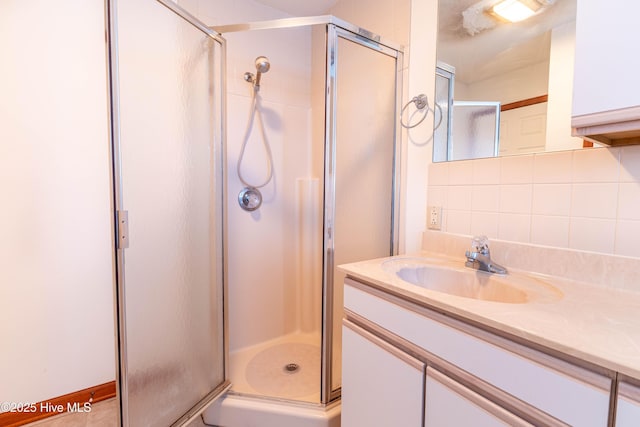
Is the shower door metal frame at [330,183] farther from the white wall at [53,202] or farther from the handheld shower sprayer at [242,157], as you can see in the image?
the white wall at [53,202]

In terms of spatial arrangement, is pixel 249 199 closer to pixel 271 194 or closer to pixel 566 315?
pixel 271 194

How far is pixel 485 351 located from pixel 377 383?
43 centimetres

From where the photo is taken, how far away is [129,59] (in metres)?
0.94

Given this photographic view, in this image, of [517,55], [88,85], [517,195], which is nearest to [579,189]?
[517,195]

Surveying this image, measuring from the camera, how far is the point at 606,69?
68cm

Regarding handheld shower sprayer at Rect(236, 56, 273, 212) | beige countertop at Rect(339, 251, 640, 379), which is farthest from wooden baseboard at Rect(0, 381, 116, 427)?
beige countertop at Rect(339, 251, 640, 379)

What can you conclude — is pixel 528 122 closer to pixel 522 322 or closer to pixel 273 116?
pixel 522 322

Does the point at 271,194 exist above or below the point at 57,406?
above

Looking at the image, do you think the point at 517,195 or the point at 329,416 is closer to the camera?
the point at 517,195

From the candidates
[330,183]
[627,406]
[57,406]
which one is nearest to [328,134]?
[330,183]

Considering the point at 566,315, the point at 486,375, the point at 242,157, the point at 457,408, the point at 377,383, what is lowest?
the point at 377,383

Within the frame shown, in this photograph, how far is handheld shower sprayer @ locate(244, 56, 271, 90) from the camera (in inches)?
63.6

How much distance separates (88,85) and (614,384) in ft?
7.13

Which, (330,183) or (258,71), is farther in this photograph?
(258,71)
